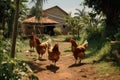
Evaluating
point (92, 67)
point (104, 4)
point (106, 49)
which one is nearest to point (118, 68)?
point (92, 67)

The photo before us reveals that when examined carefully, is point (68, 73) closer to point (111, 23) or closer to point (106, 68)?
point (106, 68)

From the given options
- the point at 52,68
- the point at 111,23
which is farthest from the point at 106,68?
the point at 111,23

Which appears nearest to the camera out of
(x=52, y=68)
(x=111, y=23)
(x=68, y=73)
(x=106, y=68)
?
(x=106, y=68)

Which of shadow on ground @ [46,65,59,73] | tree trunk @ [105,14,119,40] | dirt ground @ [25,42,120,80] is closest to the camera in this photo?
dirt ground @ [25,42,120,80]

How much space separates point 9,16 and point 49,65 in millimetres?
2944

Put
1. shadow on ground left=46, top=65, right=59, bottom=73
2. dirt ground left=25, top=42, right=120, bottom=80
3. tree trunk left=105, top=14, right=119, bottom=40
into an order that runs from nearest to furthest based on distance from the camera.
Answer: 1. dirt ground left=25, top=42, right=120, bottom=80
2. shadow on ground left=46, top=65, right=59, bottom=73
3. tree trunk left=105, top=14, right=119, bottom=40

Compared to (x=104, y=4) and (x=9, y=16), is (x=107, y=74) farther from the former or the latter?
(x=104, y=4)

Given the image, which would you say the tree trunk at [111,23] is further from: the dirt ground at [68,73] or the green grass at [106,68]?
the green grass at [106,68]

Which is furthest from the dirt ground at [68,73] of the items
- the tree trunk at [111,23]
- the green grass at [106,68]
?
the tree trunk at [111,23]

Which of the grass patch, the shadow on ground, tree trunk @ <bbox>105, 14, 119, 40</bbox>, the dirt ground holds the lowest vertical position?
the shadow on ground

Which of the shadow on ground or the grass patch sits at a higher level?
the grass patch

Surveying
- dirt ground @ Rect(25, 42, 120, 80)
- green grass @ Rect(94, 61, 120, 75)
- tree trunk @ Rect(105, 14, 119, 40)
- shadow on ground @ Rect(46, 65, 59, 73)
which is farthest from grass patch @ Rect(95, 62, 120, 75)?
tree trunk @ Rect(105, 14, 119, 40)

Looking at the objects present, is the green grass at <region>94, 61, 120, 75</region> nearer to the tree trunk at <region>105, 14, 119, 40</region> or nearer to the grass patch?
the grass patch

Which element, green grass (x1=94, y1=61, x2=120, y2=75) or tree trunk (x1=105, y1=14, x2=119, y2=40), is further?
tree trunk (x1=105, y1=14, x2=119, y2=40)
